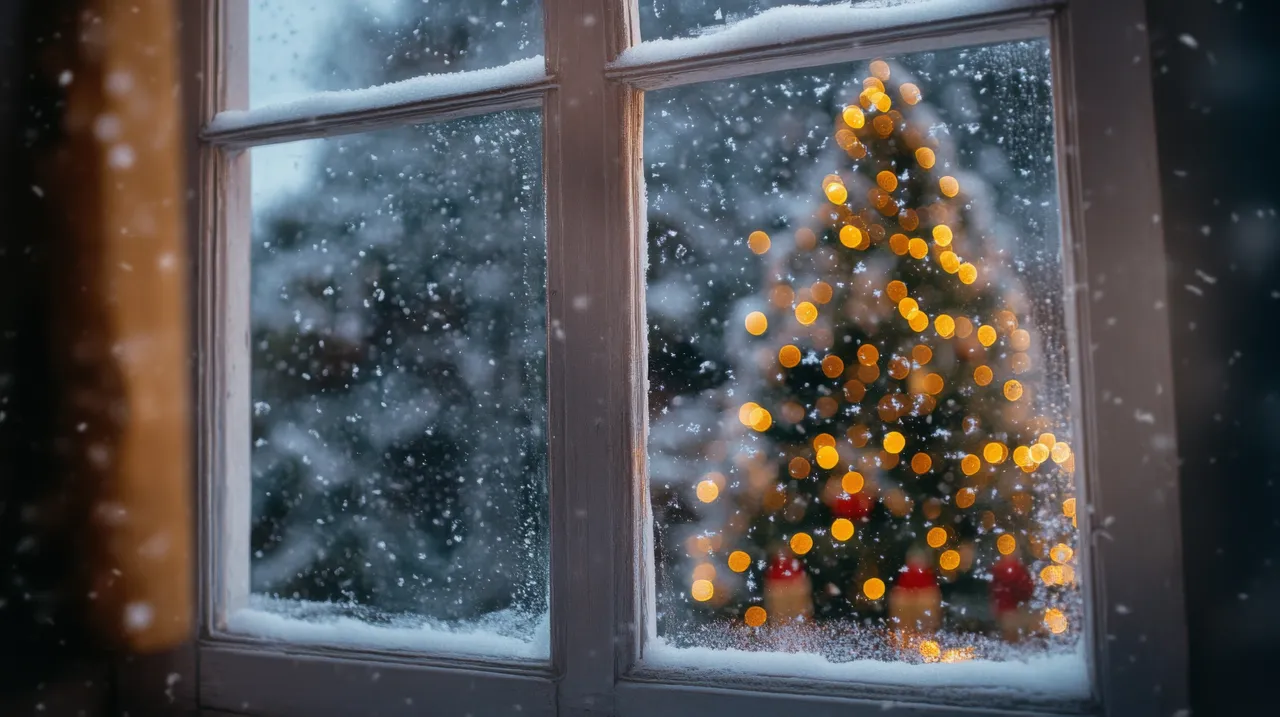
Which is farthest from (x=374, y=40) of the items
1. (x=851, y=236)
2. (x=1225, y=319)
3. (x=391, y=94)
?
(x=1225, y=319)

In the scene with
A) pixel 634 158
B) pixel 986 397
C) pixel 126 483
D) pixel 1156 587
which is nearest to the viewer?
pixel 1156 587

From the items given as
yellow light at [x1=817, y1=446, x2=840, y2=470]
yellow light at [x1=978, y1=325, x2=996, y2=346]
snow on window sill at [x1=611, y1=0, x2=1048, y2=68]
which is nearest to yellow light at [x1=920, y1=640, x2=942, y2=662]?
yellow light at [x1=817, y1=446, x2=840, y2=470]

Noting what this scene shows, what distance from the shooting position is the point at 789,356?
93 centimetres

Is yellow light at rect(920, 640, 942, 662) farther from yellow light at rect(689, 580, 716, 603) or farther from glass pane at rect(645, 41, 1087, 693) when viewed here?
yellow light at rect(689, 580, 716, 603)

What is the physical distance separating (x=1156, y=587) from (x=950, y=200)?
0.45 m

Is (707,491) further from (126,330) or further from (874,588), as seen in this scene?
(126,330)

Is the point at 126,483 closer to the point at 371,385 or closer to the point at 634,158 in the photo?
the point at 371,385

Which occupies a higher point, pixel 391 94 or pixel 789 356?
pixel 391 94

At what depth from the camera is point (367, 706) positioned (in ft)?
3.27

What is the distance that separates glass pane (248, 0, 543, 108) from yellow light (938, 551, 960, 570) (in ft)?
2.63

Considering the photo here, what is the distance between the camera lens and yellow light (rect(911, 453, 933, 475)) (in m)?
0.88

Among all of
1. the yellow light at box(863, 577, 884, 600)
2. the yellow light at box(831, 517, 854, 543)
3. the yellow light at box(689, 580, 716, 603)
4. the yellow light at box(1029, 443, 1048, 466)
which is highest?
the yellow light at box(1029, 443, 1048, 466)

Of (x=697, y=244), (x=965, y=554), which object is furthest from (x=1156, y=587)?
(x=697, y=244)

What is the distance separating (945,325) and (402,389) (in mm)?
702
